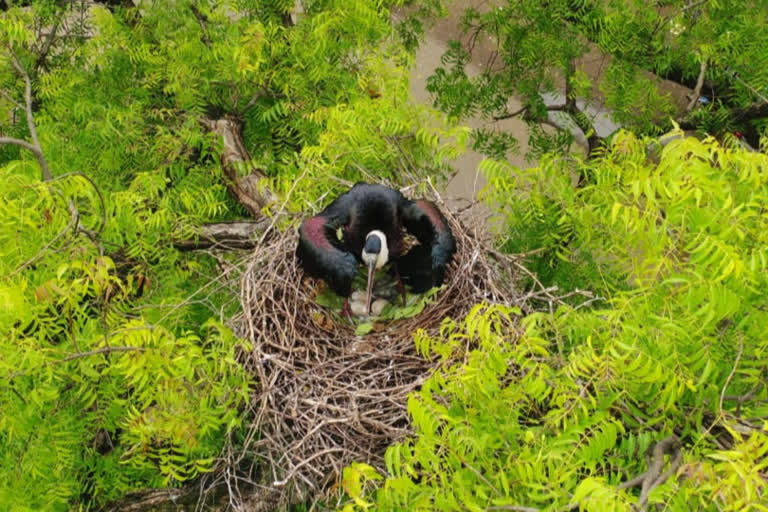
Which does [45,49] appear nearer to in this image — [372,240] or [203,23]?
[203,23]

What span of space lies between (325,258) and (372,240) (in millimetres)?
525

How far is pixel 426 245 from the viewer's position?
16.8 feet

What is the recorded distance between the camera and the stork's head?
508 cm

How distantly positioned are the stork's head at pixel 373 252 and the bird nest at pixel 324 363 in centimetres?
44

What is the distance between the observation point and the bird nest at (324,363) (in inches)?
161

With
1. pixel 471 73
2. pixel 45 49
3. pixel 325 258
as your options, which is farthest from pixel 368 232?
pixel 471 73

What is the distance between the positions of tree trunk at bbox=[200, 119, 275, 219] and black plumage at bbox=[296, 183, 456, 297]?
123cm

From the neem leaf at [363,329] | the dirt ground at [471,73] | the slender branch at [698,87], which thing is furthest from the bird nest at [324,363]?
the dirt ground at [471,73]

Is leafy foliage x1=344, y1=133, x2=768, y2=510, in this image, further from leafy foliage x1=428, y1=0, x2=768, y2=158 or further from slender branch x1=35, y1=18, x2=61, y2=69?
slender branch x1=35, y1=18, x2=61, y2=69

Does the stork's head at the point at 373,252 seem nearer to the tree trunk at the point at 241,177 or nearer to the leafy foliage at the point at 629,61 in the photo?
the tree trunk at the point at 241,177

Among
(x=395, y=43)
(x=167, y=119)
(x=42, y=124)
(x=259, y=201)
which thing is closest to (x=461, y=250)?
(x=259, y=201)

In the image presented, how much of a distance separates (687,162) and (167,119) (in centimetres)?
578

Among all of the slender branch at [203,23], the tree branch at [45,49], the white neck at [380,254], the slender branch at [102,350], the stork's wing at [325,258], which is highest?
the slender branch at [203,23]

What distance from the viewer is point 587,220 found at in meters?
4.33
